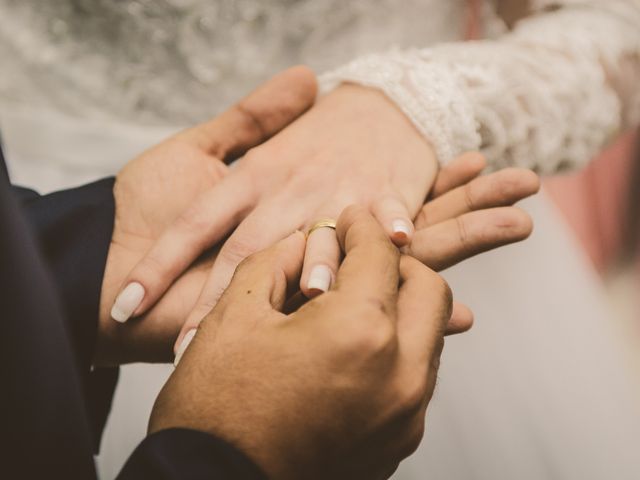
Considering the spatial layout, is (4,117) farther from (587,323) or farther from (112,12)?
(587,323)

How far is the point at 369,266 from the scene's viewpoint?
38cm

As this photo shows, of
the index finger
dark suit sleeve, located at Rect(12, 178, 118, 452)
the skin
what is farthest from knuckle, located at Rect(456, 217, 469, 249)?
dark suit sleeve, located at Rect(12, 178, 118, 452)

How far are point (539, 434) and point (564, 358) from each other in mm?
114

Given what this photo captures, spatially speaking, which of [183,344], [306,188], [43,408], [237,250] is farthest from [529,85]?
[43,408]

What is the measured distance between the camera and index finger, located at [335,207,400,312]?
353 millimetres

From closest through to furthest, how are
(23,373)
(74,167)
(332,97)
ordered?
(23,373) → (332,97) → (74,167)

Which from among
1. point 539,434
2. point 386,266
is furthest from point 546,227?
point 386,266

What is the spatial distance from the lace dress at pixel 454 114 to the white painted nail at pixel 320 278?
32cm

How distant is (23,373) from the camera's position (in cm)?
29

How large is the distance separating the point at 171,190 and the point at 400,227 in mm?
286

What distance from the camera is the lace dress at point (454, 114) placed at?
0.68 metres

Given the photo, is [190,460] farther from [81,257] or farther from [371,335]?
[81,257]

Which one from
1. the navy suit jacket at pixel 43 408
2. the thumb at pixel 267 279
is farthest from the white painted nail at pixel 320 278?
the navy suit jacket at pixel 43 408

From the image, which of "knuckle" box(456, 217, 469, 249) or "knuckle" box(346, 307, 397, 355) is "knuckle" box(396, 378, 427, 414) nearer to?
"knuckle" box(346, 307, 397, 355)
